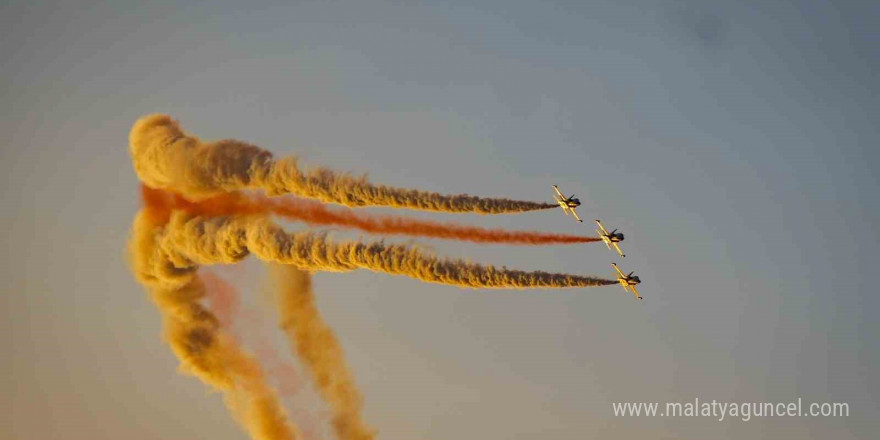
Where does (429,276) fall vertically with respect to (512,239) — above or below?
below

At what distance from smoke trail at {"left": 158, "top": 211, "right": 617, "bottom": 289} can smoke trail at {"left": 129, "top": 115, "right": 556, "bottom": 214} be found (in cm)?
207

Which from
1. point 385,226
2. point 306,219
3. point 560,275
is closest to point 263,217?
point 306,219

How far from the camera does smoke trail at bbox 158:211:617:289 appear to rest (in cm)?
6550

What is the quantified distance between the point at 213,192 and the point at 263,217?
312 centimetres

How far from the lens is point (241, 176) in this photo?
69.9 meters

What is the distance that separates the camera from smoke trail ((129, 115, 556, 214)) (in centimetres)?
6688

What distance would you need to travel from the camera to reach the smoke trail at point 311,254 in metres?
65.5

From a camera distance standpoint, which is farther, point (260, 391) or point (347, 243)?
point (260, 391)

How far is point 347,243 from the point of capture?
67.6 metres

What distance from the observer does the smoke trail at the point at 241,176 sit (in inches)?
2633

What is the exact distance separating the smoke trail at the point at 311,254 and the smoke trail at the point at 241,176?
207cm

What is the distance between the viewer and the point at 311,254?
224 feet

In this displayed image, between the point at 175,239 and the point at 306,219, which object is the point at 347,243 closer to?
the point at 306,219

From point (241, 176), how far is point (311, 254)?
595cm
